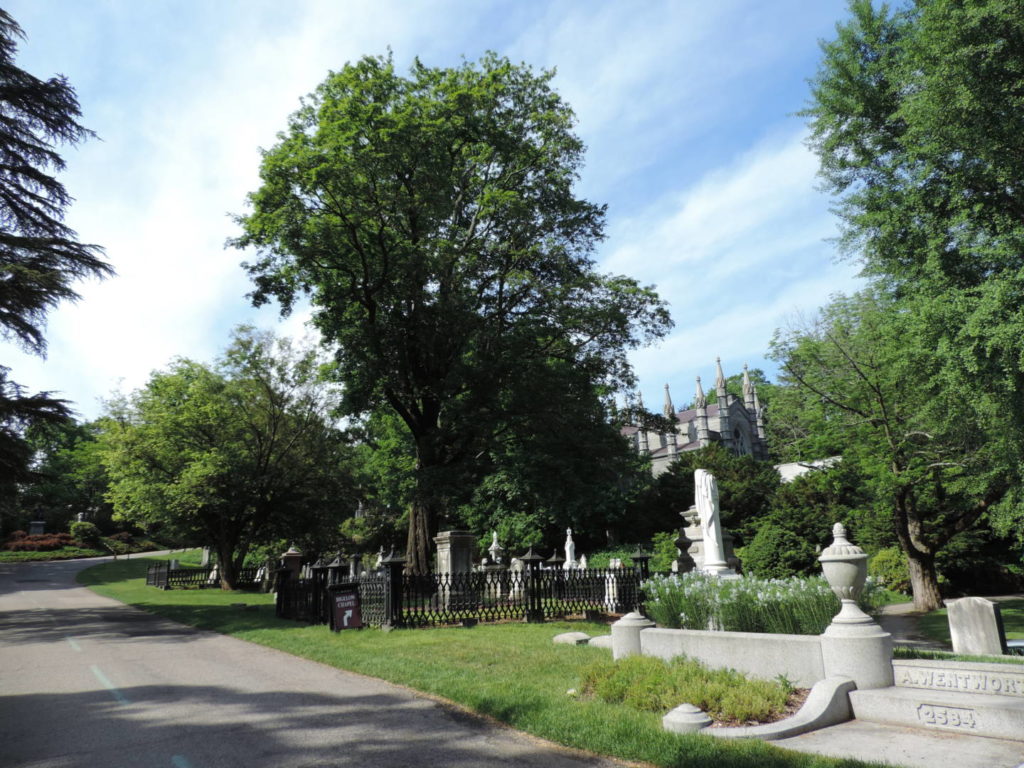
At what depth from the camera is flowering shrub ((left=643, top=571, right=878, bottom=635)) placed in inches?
315

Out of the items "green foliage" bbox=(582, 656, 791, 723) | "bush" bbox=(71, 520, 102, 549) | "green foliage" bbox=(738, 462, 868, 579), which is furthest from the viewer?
"bush" bbox=(71, 520, 102, 549)

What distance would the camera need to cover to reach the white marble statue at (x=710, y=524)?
1309cm

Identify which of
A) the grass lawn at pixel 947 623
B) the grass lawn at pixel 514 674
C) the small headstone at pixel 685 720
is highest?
the small headstone at pixel 685 720

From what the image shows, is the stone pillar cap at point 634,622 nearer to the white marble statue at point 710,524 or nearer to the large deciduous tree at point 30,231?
the white marble statue at point 710,524

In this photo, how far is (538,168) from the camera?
2236 cm

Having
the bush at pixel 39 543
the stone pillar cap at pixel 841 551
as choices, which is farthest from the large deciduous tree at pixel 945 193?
the bush at pixel 39 543

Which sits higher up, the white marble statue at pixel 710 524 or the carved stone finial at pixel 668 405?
the carved stone finial at pixel 668 405

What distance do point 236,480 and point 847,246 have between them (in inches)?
1067

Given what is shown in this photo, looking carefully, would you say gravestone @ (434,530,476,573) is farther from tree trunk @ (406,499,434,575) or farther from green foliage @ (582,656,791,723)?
green foliage @ (582,656,791,723)

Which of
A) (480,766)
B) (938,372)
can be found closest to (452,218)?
(938,372)

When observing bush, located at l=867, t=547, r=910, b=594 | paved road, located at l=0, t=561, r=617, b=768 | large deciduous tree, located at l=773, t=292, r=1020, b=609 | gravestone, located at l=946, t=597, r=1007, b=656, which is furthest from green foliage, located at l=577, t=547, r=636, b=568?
gravestone, located at l=946, t=597, r=1007, b=656

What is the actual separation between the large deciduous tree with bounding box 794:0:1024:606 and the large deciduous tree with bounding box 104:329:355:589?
24.5m

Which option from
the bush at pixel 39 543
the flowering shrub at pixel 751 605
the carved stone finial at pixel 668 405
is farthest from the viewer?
the carved stone finial at pixel 668 405

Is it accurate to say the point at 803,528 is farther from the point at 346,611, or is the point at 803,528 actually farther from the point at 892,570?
the point at 346,611
